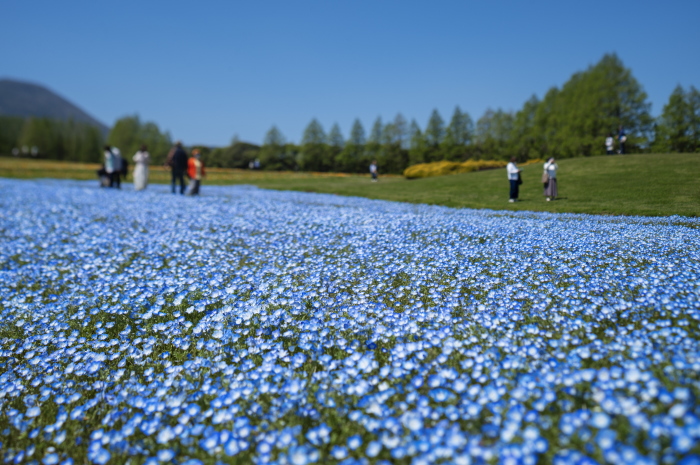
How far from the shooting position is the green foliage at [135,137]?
346 ft

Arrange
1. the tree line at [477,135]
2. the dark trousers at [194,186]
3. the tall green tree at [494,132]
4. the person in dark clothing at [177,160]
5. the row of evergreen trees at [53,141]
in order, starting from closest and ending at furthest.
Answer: the person in dark clothing at [177,160]
the dark trousers at [194,186]
the tree line at [477,135]
the tall green tree at [494,132]
the row of evergreen trees at [53,141]

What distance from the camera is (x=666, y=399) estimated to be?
2838 mm

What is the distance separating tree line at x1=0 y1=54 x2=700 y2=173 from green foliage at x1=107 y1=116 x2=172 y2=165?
0.91 feet

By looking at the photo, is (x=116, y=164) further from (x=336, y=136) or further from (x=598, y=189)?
(x=336, y=136)

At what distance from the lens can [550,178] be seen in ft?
62.0

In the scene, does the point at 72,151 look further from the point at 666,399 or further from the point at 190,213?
the point at 666,399

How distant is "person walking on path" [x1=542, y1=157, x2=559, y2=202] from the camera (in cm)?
1861

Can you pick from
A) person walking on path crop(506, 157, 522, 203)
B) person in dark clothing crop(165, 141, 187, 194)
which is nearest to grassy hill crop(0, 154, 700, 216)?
person walking on path crop(506, 157, 522, 203)

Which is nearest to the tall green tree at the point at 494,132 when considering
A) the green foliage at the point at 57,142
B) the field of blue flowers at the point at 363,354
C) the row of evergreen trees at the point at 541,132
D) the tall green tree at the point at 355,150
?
the row of evergreen trees at the point at 541,132

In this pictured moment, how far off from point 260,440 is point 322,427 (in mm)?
538

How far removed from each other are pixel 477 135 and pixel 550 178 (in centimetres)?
4904

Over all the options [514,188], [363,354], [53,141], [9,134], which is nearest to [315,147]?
[514,188]

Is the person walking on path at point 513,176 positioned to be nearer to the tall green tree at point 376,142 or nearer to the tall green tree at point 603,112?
the tall green tree at point 603,112

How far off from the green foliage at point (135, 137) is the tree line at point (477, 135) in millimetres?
277
